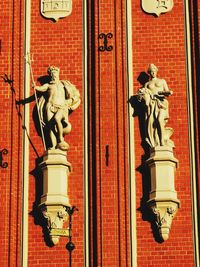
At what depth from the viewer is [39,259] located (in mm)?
16266

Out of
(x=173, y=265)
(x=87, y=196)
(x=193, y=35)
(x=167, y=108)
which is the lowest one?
(x=173, y=265)

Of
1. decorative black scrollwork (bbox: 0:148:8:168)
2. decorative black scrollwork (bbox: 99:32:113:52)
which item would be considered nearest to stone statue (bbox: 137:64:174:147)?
decorative black scrollwork (bbox: 99:32:113:52)

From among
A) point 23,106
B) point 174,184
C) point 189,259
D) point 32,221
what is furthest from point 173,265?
point 23,106

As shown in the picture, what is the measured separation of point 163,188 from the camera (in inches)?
645

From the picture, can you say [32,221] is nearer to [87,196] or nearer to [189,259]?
[87,196]

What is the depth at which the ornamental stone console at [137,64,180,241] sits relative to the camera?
1625cm

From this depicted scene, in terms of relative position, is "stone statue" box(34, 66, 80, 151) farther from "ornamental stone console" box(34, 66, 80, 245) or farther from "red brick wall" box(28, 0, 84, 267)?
"red brick wall" box(28, 0, 84, 267)

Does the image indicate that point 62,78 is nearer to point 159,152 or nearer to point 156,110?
point 156,110

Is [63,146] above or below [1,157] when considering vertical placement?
above

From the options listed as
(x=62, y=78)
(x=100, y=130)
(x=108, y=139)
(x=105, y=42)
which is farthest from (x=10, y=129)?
(x=105, y=42)

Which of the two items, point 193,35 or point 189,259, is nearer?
point 189,259

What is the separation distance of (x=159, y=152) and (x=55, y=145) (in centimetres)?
166

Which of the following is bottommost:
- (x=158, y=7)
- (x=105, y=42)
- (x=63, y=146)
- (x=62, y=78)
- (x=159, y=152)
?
(x=159, y=152)

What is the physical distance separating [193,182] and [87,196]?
167 cm
